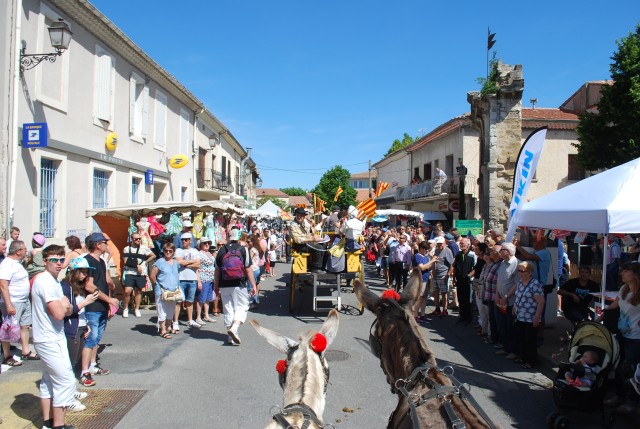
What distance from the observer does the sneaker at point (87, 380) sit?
5.78 meters

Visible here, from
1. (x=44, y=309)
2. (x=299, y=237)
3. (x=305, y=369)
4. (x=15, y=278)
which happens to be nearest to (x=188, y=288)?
(x=299, y=237)

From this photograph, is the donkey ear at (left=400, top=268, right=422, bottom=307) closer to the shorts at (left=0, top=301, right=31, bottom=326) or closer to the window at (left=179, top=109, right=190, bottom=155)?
the shorts at (left=0, top=301, right=31, bottom=326)

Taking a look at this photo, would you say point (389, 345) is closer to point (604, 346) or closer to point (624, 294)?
point (604, 346)

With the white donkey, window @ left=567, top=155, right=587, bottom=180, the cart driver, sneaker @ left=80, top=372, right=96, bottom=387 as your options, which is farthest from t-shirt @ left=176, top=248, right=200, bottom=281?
window @ left=567, top=155, right=587, bottom=180

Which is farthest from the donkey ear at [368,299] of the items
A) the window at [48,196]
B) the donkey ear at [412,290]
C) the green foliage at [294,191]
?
the green foliage at [294,191]

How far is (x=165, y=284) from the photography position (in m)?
8.30

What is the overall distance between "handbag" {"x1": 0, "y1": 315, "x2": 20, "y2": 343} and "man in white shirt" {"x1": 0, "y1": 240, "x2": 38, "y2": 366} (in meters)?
0.07

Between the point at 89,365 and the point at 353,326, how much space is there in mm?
4923

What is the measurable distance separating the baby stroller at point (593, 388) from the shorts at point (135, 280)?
800 centimetres

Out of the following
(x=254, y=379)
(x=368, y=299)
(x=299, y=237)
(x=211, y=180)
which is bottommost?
(x=254, y=379)

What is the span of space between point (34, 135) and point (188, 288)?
17.1 feet

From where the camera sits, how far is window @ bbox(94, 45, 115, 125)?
14.0 meters

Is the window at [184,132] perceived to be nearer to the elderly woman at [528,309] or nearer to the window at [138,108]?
the window at [138,108]

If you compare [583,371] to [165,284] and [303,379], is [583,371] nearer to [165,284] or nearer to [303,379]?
[303,379]
